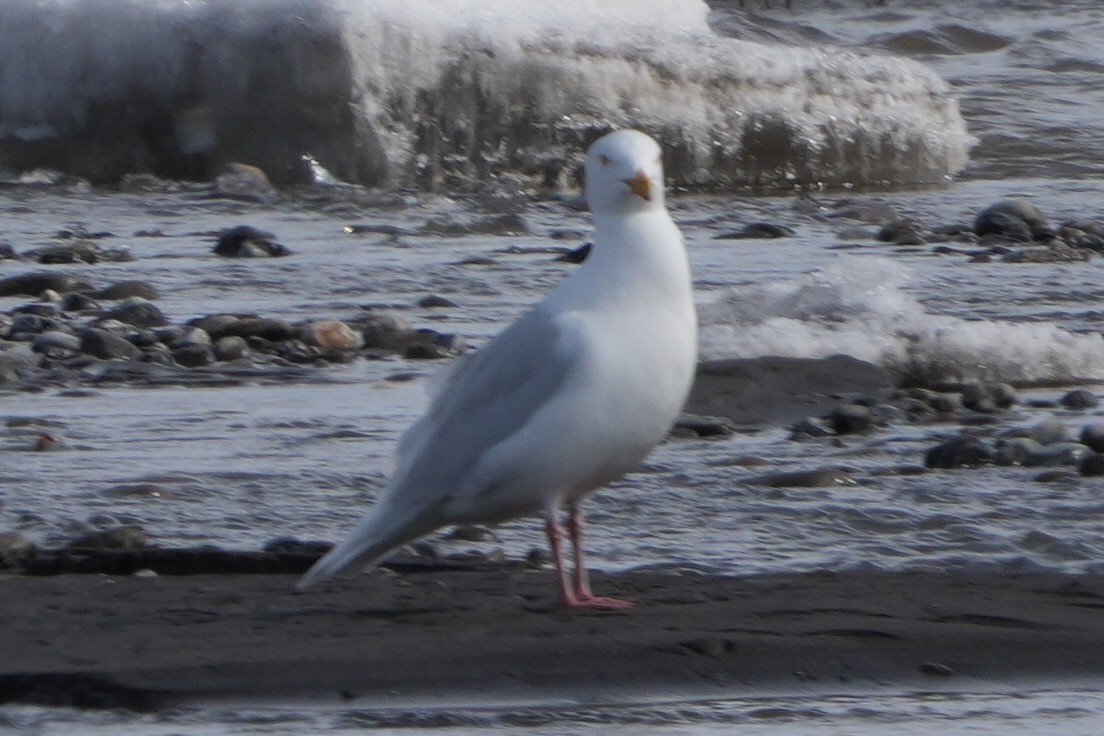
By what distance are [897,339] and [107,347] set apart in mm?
2255

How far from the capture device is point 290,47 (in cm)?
1031

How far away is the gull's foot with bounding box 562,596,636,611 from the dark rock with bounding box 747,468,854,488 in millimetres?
1108

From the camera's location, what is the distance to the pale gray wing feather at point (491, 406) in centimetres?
347

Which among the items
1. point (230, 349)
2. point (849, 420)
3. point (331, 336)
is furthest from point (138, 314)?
point (849, 420)

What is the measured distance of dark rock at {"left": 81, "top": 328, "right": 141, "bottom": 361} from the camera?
5.99 m

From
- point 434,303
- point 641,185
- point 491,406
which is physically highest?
point 641,185

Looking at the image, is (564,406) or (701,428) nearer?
(564,406)

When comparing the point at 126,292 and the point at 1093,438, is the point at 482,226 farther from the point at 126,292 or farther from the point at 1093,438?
the point at 1093,438

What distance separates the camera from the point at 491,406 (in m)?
3.54

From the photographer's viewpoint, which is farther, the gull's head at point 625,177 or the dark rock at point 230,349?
the dark rock at point 230,349

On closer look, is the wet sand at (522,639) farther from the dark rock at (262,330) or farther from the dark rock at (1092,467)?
the dark rock at (262,330)

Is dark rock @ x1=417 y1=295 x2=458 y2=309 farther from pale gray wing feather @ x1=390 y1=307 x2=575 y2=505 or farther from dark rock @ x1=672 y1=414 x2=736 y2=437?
Result: pale gray wing feather @ x1=390 y1=307 x2=575 y2=505

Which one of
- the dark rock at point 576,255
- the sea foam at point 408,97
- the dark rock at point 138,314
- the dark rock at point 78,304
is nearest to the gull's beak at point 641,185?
the dark rock at point 138,314

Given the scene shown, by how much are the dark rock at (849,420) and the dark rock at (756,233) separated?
12.3ft
